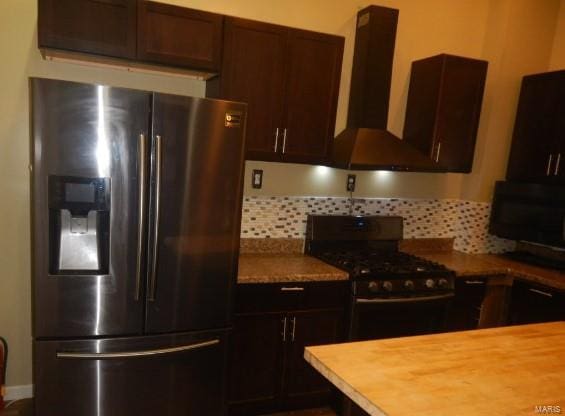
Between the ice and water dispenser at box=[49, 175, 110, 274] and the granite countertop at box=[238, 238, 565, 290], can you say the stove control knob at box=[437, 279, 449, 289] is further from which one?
the ice and water dispenser at box=[49, 175, 110, 274]

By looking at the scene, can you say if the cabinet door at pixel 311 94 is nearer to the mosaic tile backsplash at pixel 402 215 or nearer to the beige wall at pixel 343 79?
the beige wall at pixel 343 79

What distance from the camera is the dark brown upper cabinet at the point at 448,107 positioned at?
3074mm

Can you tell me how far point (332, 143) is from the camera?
2801mm

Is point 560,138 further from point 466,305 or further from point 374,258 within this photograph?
point 374,258

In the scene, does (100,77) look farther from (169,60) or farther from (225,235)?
(225,235)

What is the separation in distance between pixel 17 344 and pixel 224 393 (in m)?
1.37

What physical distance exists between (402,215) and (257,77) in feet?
5.71

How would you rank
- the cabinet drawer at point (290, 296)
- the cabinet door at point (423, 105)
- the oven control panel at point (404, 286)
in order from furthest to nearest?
1. the cabinet door at point (423, 105)
2. the oven control panel at point (404, 286)
3. the cabinet drawer at point (290, 296)

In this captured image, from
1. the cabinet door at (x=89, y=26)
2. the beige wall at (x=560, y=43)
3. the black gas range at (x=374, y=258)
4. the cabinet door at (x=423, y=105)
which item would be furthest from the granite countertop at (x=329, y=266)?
the beige wall at (x=560, y=43)

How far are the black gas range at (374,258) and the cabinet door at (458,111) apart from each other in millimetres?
640

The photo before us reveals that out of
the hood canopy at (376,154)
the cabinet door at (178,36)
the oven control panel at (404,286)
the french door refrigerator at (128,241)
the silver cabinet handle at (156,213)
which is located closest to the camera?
the french door refrigerator at (128,241)

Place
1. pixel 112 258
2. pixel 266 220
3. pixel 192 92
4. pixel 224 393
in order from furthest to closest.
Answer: pixel 266 220 → pixel 192 92 → pixel 224 393 → pixel 112 258

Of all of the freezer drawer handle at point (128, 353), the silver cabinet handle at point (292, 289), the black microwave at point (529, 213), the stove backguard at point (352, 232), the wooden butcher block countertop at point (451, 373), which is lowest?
the freezer drawer handle at point (128, 353)

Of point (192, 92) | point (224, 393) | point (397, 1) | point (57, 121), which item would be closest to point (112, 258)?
Answer: point (57, 121)
